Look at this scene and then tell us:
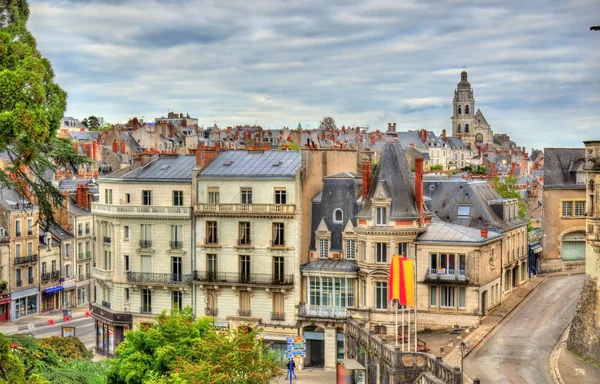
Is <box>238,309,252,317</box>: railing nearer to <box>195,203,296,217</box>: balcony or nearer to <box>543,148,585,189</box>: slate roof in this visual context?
<box>195,203,296,217</box>: balcony

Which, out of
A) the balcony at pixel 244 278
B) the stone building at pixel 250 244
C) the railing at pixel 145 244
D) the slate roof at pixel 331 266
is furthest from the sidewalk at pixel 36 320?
the slate roof at pixel 331 266

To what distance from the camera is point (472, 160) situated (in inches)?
7210

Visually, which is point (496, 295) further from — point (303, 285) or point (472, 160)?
point (472, 160)

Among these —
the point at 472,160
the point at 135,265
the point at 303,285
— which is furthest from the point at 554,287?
the point at 472,160

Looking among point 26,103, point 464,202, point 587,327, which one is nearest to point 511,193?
point 464,202

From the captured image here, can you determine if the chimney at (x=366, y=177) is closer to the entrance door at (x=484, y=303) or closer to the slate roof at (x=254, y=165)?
the slate roof at (x=254, y=165)

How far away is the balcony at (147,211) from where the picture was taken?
59344mm

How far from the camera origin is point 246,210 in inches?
2267

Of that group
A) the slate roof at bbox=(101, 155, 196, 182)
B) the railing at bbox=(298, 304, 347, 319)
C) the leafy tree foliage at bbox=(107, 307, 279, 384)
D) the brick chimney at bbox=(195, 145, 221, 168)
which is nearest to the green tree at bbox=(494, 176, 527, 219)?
the railing at bbox=(298, 304, 347, 319)

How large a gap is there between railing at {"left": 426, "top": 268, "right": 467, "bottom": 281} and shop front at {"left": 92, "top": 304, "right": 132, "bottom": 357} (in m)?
21.5

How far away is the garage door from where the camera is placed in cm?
6438

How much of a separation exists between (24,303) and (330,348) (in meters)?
31.5

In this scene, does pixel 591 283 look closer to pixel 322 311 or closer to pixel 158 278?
pixel 322 311

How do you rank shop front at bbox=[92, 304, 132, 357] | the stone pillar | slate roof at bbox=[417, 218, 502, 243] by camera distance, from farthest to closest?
shop front at bbox=[92, 304, 132, 357]
the stone pillar
slate roof at bbox=[417, 218, 502, 243]
